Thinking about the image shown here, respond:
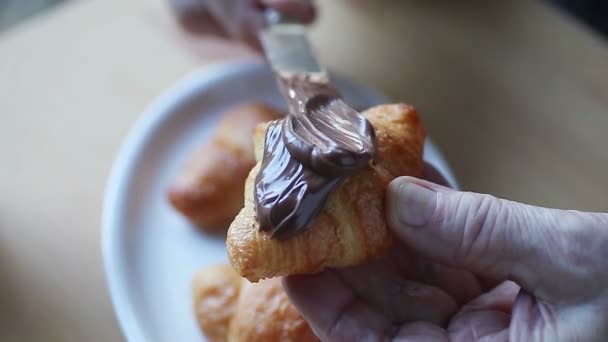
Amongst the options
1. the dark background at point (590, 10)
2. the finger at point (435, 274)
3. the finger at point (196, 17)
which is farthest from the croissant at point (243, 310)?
the dark background at point (590, 10)

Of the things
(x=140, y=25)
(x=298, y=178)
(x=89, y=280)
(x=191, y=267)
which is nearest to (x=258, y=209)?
(x=298, y=178)

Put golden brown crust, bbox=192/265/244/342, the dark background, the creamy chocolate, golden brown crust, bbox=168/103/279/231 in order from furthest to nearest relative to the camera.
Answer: the dark background
golden brown crust, bbox=168/103/279/231
golden brown crust, bbox=192/265/244/342
the creamy chocolate

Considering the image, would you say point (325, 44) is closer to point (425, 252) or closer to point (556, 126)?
point (556, 126)

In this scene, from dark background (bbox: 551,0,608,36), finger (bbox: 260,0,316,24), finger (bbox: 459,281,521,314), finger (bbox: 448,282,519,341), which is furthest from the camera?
dark background (bbox: 551,0,608,36)

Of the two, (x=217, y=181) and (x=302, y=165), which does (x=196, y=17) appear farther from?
(x=302, y=165)

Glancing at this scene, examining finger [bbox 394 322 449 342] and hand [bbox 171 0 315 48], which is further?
hand [bbox 171 0 315 48]

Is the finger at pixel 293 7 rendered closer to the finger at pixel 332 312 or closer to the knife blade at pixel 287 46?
the knife blade at pixel 287 46

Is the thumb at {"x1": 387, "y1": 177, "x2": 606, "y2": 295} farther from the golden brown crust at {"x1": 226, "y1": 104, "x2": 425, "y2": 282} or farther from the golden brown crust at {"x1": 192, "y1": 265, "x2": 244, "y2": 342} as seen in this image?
the golden brown crust at {"x1": 192, "y1": 265, "x2": 244, "y2": 342}

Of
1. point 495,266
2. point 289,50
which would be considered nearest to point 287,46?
point 289,50

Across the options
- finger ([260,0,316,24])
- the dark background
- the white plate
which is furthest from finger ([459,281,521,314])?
the dark background
